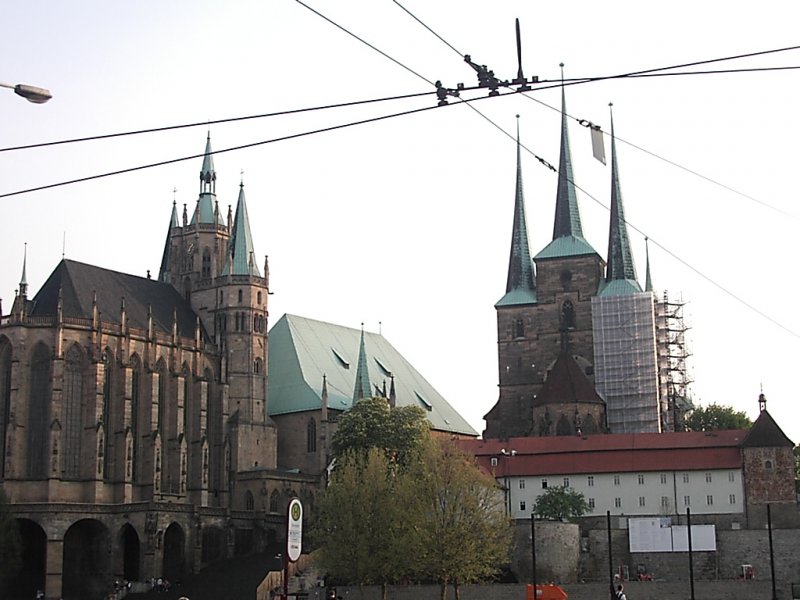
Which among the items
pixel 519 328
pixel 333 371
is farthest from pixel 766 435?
pixel 333 371

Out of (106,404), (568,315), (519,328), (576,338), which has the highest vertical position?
(568,315)

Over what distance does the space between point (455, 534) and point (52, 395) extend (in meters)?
29.8

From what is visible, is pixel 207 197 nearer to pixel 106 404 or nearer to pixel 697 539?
pixel 106 404

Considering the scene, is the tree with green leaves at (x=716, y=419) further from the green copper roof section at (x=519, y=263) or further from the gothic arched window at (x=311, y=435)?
the gothic arched window at (x=311, y=435)

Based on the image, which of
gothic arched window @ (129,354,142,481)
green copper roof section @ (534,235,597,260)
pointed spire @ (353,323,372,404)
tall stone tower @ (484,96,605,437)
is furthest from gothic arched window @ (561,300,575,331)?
gothic arched window @ (129,354,142,481)

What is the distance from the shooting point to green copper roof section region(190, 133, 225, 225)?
101 metres

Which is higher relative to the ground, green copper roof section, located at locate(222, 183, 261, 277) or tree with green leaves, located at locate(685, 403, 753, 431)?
green copper roof section, located at locate(222, 183, 261, 277)

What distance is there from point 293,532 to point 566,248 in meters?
83.4

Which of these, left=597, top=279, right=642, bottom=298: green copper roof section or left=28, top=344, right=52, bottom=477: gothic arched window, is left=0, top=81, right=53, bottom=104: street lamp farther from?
left=597, top=279, right=642, bottom=298: green copper roof section

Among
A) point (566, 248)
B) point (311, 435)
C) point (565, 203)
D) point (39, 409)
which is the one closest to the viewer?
point (39, 409)

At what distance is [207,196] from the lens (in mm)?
101688

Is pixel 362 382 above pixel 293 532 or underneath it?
above

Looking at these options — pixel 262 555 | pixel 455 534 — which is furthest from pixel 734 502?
pixel 262 555

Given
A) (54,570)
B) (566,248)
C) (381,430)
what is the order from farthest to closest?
(566,248) → (381,430) → (54,570)
